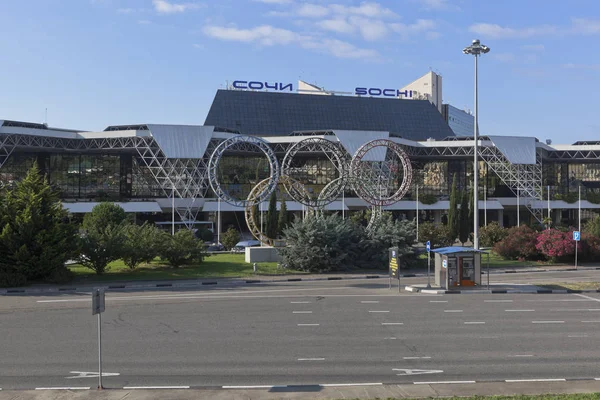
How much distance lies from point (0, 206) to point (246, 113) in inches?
2678

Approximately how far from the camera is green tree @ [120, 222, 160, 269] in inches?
1419

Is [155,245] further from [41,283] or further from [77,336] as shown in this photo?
[77,336]

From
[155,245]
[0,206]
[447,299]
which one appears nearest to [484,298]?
[447,299]

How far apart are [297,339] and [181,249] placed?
22028mm

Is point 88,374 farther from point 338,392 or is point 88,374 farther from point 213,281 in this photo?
point 213,281

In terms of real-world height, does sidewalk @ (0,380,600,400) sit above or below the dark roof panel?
below

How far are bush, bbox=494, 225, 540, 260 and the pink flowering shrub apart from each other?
564mm

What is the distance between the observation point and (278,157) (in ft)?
283

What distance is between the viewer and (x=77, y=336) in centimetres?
1905

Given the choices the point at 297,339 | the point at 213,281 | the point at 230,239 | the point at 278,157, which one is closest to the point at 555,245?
the point at 213,281

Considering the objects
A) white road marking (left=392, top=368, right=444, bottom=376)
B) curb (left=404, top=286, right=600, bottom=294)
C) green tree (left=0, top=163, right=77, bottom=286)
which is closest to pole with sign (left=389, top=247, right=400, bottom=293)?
curb (left=404, top=286, right=600, bottom=294)

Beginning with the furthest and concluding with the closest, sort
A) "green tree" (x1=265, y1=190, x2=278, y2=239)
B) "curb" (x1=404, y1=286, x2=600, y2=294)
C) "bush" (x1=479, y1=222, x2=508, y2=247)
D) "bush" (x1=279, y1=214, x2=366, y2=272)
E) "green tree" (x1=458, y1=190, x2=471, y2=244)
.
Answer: "green tree" (x1=458, y1=190, x2=471, y2=244) → "green tree" (x1=265, y1=190, x2=278, y2=239) → "bush" (x1=479, y1=222, x2=508, y2=247) → "bush" (x1=279, y1=214, x2=366, y2=272) → "curb" (x1=404, y1=286, x2=600, y2=294)

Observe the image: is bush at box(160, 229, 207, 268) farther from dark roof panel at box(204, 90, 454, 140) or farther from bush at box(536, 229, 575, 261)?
dark roof panel at box(204, 90, 454, 140)

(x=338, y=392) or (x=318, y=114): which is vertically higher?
(x=318, y=114)
